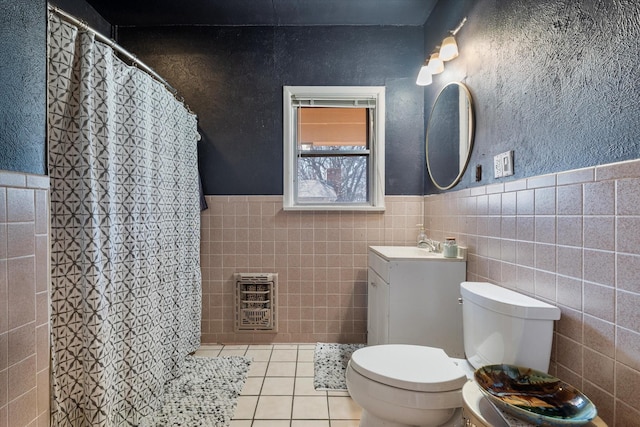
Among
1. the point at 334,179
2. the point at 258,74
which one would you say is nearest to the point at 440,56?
the point at 334,179

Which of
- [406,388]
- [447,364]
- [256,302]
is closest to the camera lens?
[406,388]

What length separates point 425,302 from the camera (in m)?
1.69

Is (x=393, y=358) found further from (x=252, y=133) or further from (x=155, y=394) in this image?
(x=252, y=133)

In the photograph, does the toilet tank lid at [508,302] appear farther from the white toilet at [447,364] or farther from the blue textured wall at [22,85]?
the blue textured wall at [22,85]

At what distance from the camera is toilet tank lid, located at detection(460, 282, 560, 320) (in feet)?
3.44

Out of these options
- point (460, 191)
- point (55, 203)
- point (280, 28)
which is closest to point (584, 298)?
point (460, 191)

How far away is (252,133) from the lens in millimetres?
2473

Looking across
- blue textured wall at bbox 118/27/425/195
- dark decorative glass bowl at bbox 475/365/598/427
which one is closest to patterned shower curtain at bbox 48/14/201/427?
blue textured wall at bbox 118/27/425/195

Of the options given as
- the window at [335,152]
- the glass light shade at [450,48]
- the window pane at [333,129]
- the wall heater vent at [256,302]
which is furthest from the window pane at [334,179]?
the glass light shade at [450,48]

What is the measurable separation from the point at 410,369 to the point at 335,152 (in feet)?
5.81

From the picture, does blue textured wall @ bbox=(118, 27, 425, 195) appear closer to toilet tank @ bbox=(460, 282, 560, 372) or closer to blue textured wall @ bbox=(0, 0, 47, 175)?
blue textured wall @ bbox=(0, 0, 47, 175)

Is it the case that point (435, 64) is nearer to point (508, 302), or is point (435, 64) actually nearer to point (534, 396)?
point (508, 302)

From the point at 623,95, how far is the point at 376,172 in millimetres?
1669

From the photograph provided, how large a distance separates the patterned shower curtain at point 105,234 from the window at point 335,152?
3.32 ft
